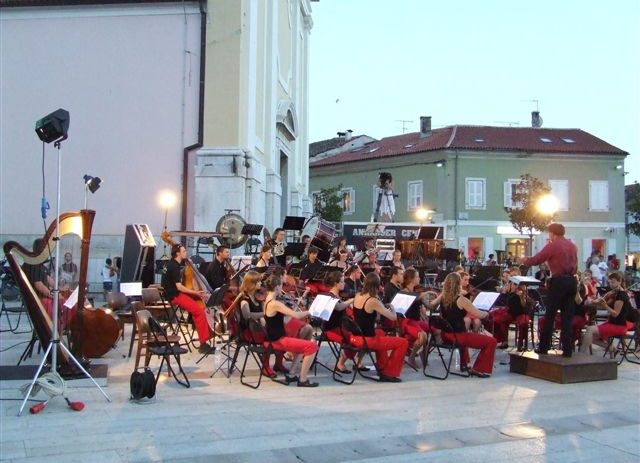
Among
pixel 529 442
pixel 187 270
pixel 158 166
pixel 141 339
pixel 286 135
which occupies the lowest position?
pixel 529 442

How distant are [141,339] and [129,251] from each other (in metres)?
6.16

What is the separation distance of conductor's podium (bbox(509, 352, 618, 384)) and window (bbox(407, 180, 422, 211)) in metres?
32.9

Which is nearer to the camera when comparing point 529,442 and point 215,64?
point 529,442

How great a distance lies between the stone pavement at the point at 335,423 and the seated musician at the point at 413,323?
91cm

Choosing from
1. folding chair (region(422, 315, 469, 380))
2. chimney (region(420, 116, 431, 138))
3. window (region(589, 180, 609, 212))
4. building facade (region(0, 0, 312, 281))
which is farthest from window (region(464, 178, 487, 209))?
folding chair (region(422, 315, 469, 380))

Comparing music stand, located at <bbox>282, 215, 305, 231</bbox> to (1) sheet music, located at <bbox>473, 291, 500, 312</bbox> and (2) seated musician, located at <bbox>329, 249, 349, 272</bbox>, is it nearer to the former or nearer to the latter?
(2) seated musician, located at <bbox>329, 249, 349, 272</bbox>

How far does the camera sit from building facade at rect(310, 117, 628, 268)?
40.8 meters

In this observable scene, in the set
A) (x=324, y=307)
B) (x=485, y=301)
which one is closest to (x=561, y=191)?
(x=485, y=301)

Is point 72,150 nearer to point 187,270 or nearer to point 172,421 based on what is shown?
point 187,270

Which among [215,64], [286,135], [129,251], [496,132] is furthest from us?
[496,132]

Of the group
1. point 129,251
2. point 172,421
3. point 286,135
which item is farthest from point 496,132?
point 172,421

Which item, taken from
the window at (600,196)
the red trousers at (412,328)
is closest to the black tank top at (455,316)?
the red trousers at (412,328)

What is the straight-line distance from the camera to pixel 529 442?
611cm

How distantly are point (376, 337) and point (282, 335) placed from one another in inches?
48.9
